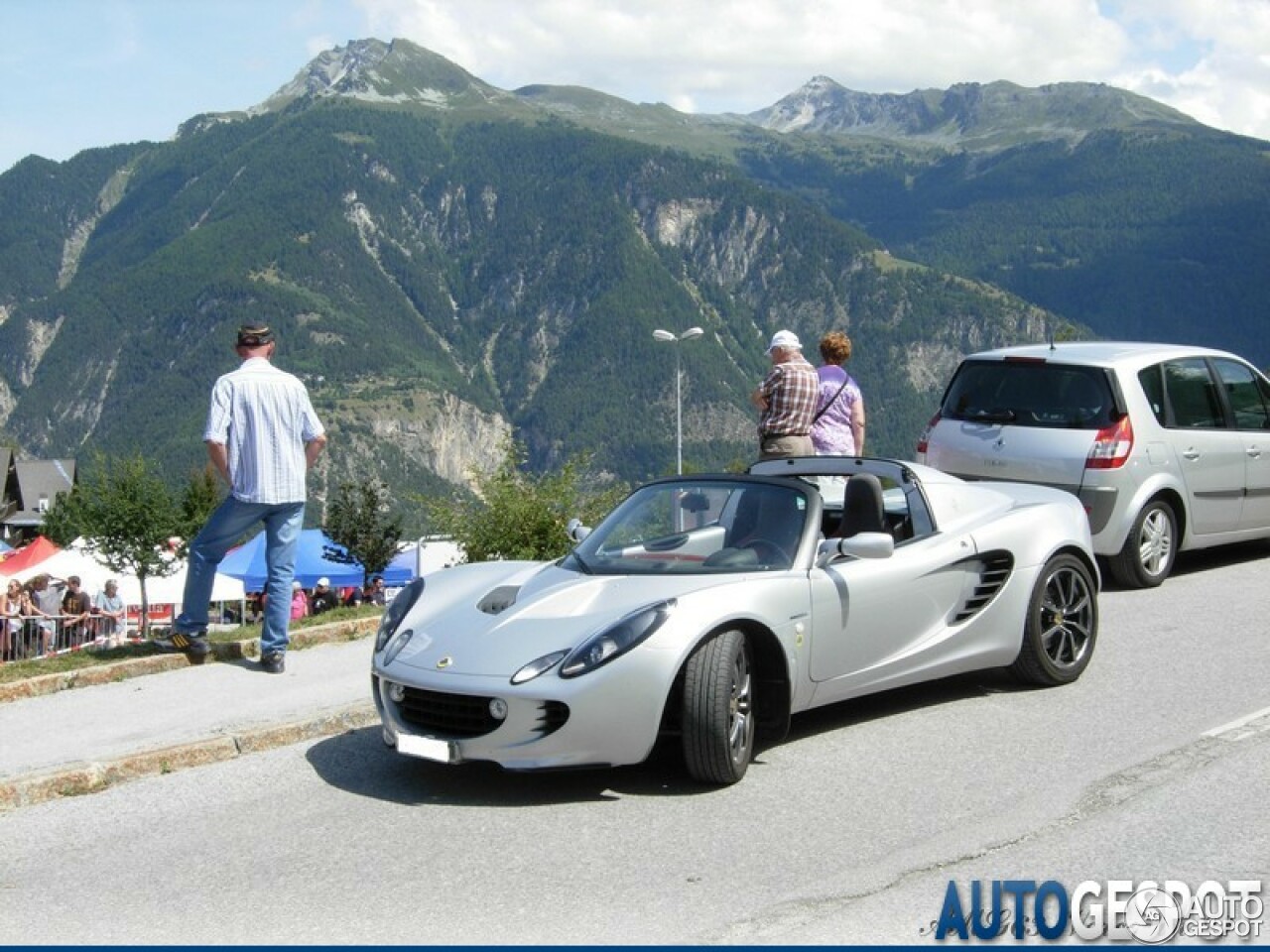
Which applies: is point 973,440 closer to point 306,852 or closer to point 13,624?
point 306,852

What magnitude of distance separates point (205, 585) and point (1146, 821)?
17.6 feet

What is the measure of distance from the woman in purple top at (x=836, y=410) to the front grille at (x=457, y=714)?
5.54 metres

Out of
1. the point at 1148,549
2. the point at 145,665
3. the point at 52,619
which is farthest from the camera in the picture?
the point at 52,619

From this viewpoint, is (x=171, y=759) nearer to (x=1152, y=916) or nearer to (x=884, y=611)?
(x=884, y=611)

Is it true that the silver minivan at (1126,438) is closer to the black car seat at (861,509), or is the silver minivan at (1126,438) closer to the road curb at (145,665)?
the black car seat at (861,509)

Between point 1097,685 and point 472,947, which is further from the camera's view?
point 1097,685

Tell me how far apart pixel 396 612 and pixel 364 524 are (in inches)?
1363

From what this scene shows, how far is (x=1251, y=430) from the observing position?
1178 centimetres

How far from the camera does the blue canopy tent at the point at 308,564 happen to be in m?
32.9

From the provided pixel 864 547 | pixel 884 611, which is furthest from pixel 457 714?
pixel 884 611

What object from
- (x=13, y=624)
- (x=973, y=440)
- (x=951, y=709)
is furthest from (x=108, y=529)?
(x=951, y=709)

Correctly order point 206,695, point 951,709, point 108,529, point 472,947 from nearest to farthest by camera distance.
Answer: point 472,947 < point 951,709 < point 206,695 < point 108,529

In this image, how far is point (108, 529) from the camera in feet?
128

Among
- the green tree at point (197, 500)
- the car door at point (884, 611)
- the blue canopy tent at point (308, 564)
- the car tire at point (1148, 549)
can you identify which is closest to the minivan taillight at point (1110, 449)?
the car tire at point (1148, 549)
